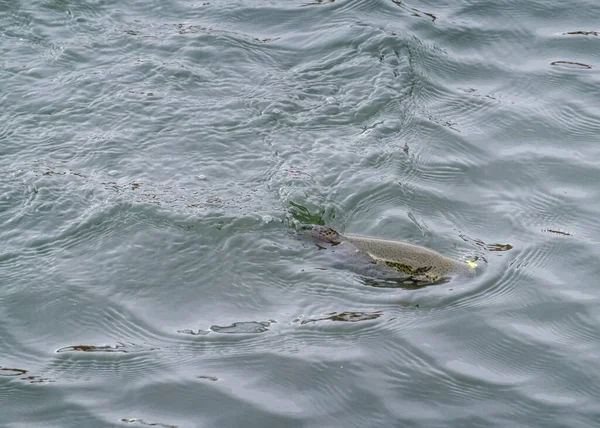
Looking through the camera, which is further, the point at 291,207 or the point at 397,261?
the point at 291,207

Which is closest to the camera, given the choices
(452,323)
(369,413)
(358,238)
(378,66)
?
(369,413)

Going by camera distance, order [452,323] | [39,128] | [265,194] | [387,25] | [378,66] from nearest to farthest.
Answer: [452,323] → [265,194] → [39,128] → [378,66] → [387,25]

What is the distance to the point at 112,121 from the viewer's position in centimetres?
727

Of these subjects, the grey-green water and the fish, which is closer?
the grey-green water

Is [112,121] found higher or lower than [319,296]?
higher

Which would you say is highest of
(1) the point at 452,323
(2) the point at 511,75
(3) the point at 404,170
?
(2) the point at 511,75

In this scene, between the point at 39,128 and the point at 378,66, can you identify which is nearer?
the point at 39,128

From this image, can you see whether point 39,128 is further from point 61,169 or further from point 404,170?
point 404,170

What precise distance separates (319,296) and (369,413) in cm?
109

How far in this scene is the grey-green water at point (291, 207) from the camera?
191 inches

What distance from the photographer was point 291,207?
6.38 metres

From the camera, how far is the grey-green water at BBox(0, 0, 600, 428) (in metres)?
4.86

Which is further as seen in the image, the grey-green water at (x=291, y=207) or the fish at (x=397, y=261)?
the fish at (x=397, y=261)

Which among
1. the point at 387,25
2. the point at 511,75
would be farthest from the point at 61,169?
the point at 511,75
